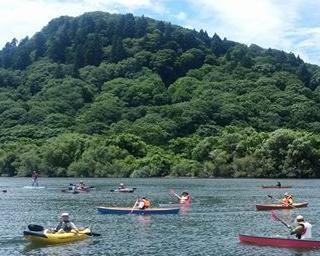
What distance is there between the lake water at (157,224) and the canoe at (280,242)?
449 mm

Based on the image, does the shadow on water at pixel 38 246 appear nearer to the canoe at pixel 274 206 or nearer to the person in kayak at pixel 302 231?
the person in kayak at pixel 302 231

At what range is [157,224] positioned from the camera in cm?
5666

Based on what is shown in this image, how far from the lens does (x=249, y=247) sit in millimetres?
42219

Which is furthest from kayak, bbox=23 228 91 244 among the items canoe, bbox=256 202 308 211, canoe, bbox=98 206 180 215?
canoe, bbox=256 202 308 211

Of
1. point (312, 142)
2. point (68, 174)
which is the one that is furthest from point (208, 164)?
point (68, 174)

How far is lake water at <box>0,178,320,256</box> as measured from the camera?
4216 cm

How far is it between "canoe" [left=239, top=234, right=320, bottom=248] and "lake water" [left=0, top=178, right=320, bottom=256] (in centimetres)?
45

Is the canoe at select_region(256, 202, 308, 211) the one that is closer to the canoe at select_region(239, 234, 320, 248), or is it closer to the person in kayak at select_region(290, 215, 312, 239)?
the canoe at select_region(239, 234, 320, 248)

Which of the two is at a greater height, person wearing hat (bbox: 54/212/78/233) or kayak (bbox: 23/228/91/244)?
person wearing hat (bbox: 54/212/78/233)

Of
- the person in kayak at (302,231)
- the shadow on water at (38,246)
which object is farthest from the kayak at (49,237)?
the person in kayak at (302,231)

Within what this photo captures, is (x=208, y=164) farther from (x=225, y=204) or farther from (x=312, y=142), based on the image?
(x=225, y=204)

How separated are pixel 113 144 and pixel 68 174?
55.3 ft

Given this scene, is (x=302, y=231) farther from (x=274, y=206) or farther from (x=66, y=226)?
(x=274, y=206)

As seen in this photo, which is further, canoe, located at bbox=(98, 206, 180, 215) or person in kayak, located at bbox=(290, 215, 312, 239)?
canoe, located at bbox=(98, 206, 180, 215)
